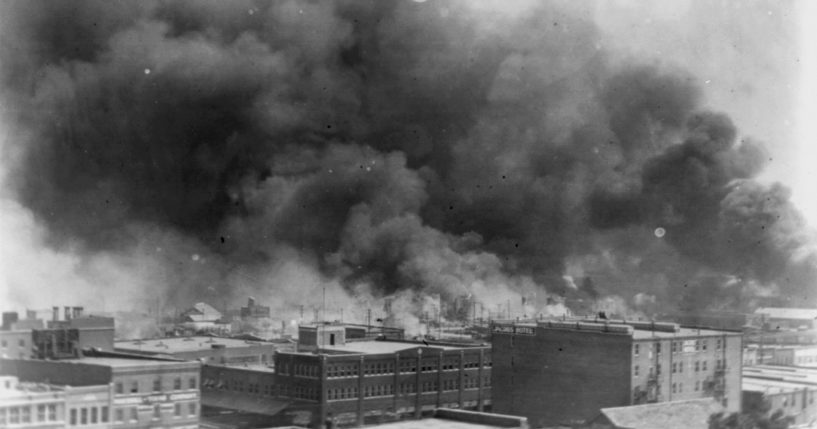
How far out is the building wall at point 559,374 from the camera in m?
38.8

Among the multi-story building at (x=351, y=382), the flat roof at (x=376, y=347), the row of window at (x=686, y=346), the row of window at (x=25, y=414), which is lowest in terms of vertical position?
the multi-story building at (x=351, y=382)

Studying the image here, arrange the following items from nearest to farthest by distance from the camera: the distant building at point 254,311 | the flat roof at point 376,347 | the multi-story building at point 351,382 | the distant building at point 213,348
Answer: the multi-story building at point 351,382, the flat roof at point 376,347, the distant building at point 213,348, the distant building at point 254,311

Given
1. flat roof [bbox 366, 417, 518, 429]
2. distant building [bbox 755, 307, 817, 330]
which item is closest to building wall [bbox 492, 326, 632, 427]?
flat roof [bbox 366, 417, 518, 429]

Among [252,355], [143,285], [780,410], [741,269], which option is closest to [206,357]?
[252,355]

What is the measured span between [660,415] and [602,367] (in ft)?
11.2

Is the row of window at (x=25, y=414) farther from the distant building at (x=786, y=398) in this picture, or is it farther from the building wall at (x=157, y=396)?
the distant building at (x=786, y=398)

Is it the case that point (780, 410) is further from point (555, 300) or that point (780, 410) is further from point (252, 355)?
point (555, 300)

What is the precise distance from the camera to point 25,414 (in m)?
24.5

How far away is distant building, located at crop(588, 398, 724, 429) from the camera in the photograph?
34.7m

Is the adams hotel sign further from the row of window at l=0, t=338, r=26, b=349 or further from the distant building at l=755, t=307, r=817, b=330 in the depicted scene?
the distant building at l=755, t=307, r=817, b=330

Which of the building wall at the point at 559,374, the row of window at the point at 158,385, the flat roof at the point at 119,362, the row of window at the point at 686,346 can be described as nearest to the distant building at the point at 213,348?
the building wall at the point at 559,374

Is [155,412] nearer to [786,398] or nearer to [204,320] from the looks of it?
[786,398]

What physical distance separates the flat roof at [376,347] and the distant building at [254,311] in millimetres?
20464

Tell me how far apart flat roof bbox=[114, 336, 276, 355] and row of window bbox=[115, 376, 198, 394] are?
16238mm
